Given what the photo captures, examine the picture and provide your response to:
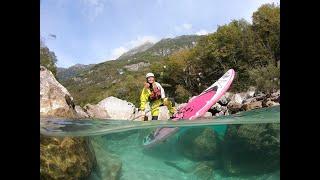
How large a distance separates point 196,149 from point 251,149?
1.41 metres

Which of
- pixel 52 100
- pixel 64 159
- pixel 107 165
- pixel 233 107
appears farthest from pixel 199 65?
pixel 64 159

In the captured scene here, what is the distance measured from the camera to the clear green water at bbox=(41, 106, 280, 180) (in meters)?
10.4

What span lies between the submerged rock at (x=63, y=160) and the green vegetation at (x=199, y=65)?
72.6ft

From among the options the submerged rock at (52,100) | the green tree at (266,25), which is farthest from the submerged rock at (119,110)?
the green tree at (266,25)

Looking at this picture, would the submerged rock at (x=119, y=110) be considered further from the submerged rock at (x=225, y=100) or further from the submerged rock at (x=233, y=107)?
the submerged rock at (x=233, y=107)

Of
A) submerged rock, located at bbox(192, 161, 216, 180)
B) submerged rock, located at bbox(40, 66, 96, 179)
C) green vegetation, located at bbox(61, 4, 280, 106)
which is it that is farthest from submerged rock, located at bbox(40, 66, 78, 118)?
green vegetation, located at bbox(61, 4, 280, 106)

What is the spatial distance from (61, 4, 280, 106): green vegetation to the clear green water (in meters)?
18.3

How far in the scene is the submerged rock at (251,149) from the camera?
11.0 metres

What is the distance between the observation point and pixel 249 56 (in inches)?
1463
